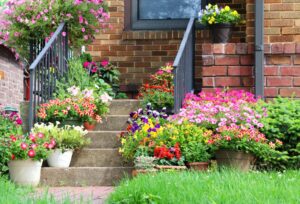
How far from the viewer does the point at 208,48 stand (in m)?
7.42

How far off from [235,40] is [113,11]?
188 centimetres

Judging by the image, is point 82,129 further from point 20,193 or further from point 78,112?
point 20,193

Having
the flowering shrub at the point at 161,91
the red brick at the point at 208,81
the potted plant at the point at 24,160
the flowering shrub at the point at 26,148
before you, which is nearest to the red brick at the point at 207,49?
the red brick at the point at 208,81

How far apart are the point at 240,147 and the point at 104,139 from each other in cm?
181

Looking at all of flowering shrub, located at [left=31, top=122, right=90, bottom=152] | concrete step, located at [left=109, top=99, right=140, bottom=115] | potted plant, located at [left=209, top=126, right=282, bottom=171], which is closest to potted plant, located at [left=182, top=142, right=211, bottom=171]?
potted plant, located at [left=209, top=126, right=282, bottom=171]

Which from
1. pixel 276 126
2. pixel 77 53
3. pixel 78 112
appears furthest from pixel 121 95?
pixel 276 126

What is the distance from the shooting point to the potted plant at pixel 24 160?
6.05 metres

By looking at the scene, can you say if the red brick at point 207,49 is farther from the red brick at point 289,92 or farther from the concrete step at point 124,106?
the concrete step at point 124,106

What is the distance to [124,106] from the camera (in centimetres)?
786

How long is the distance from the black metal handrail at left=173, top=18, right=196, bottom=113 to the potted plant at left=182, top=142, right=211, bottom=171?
0.73m

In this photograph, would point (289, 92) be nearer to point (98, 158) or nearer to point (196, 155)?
point (196, 155)

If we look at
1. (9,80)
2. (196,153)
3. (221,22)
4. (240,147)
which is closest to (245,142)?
(240,147)

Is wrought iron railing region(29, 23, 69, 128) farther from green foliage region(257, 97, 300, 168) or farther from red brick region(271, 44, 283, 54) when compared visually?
red brick region(271, 44, 283, 54)

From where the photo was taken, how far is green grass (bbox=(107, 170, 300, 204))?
4184 mm
